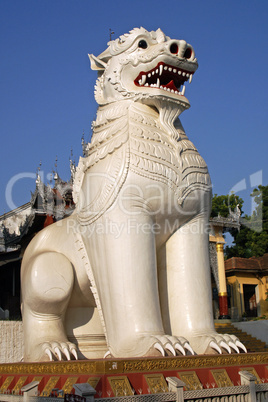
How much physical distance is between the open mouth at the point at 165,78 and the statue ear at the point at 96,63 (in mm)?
581

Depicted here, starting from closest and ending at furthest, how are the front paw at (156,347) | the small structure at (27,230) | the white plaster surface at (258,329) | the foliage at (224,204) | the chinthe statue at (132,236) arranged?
1. the front paw at (156,347)
2. the chinthe statue at (132,236)
3. the small structure at (27,230)
4. the white plaster surface at (258,329)
5. the foliage at (224,204)

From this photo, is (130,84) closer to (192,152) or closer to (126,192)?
(192,152)

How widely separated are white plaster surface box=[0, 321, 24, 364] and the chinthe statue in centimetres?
354

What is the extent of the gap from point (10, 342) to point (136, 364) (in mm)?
5441

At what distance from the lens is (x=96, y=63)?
538 centimetres

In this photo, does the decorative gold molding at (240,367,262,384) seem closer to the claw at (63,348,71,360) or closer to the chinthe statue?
the chinthe statue

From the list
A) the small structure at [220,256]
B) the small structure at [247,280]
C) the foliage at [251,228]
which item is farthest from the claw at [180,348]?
the foliage at [251,228]

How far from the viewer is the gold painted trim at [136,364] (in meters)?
3.36

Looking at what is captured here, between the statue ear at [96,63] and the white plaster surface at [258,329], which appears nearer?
the statue ear at [96,63]

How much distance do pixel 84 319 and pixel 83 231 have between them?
1093 millimetres

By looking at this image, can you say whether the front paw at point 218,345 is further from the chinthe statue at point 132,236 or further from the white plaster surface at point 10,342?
the white plaster surface at point 10,342

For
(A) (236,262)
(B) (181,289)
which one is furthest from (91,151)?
(A) (236,262)

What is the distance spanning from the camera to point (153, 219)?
455cm

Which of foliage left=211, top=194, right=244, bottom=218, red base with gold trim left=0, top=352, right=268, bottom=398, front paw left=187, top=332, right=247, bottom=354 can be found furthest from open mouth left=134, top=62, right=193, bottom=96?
foliage left=211, top=194, right=244, bottom=218
